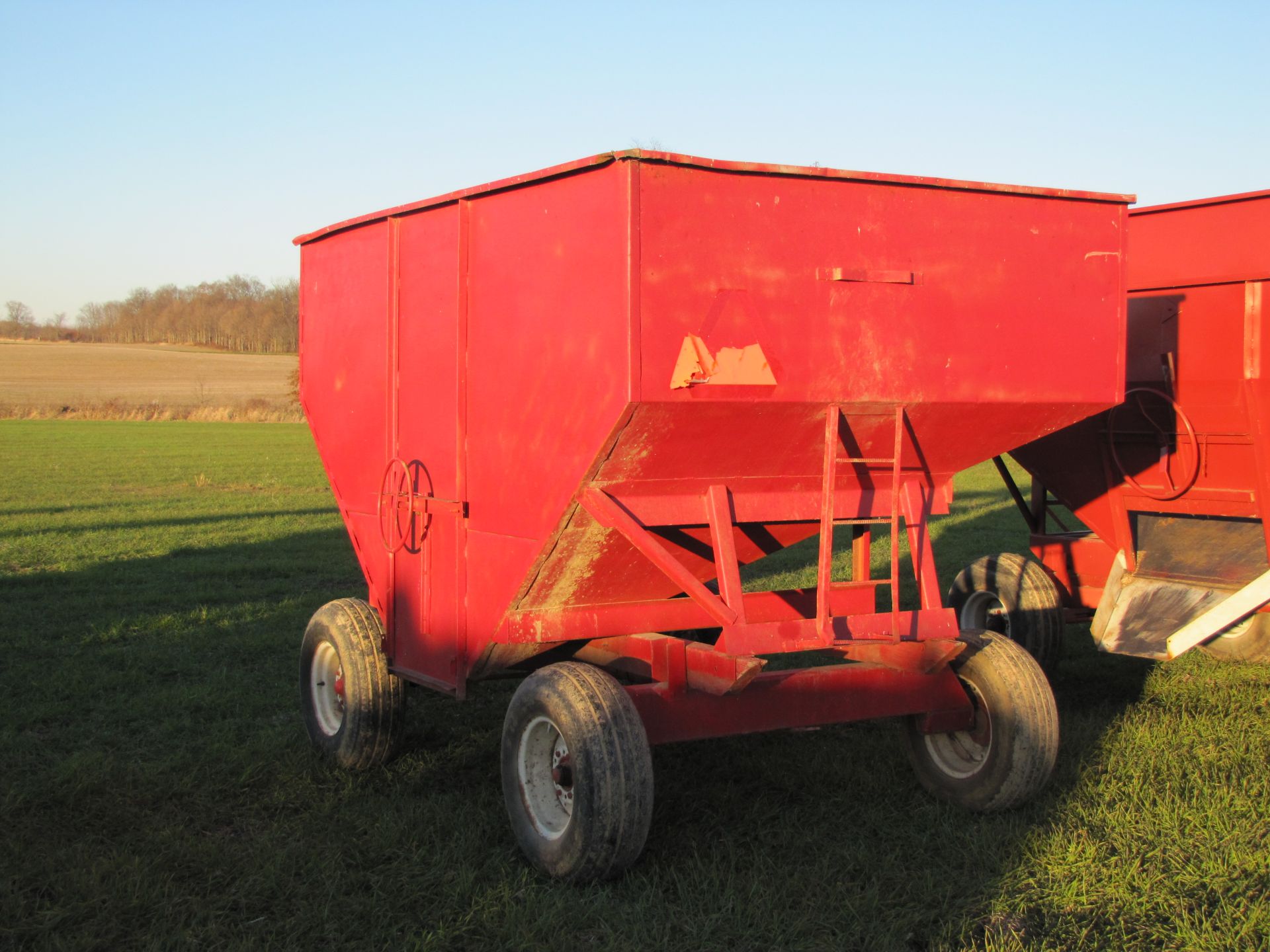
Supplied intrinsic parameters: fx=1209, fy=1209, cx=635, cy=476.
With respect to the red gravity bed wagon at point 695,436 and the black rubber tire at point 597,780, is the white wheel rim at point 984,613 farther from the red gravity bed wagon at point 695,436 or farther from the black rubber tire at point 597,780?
the black rubber tire at point 597,780

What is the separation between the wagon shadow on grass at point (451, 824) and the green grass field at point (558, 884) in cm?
1

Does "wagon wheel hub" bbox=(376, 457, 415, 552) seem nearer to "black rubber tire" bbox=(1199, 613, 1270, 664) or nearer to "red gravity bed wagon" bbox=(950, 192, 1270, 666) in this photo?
"red gravity bed wagon" bbox=(950, 192, 1270, 666)

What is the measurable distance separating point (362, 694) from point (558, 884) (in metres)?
1.70

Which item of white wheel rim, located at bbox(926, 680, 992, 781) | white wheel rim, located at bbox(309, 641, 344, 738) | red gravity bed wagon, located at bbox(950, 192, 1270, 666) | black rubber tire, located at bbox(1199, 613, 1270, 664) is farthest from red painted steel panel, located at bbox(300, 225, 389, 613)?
black rubber tire, located at bbox(1199, 613, 1270, 664)

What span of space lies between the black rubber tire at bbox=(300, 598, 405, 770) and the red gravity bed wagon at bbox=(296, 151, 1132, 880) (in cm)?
2

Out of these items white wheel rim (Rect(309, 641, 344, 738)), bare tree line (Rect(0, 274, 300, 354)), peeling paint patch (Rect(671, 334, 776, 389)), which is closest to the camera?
peeling paint patch (Rect(671, 334, 776, 389))

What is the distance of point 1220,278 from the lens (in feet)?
20.7

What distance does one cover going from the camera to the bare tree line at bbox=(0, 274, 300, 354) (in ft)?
298

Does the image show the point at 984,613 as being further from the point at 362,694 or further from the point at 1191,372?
the point at 362,694

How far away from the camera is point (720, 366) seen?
414 cm

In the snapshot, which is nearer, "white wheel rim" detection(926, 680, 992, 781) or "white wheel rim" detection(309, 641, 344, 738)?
"white wheel rim" detection(926, 680, 992, 781)

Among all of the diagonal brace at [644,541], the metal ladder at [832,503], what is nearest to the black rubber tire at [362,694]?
the diagonal brace at [644,541]

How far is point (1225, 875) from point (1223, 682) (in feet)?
11.2

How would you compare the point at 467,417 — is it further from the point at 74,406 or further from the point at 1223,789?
the point at 74,406
